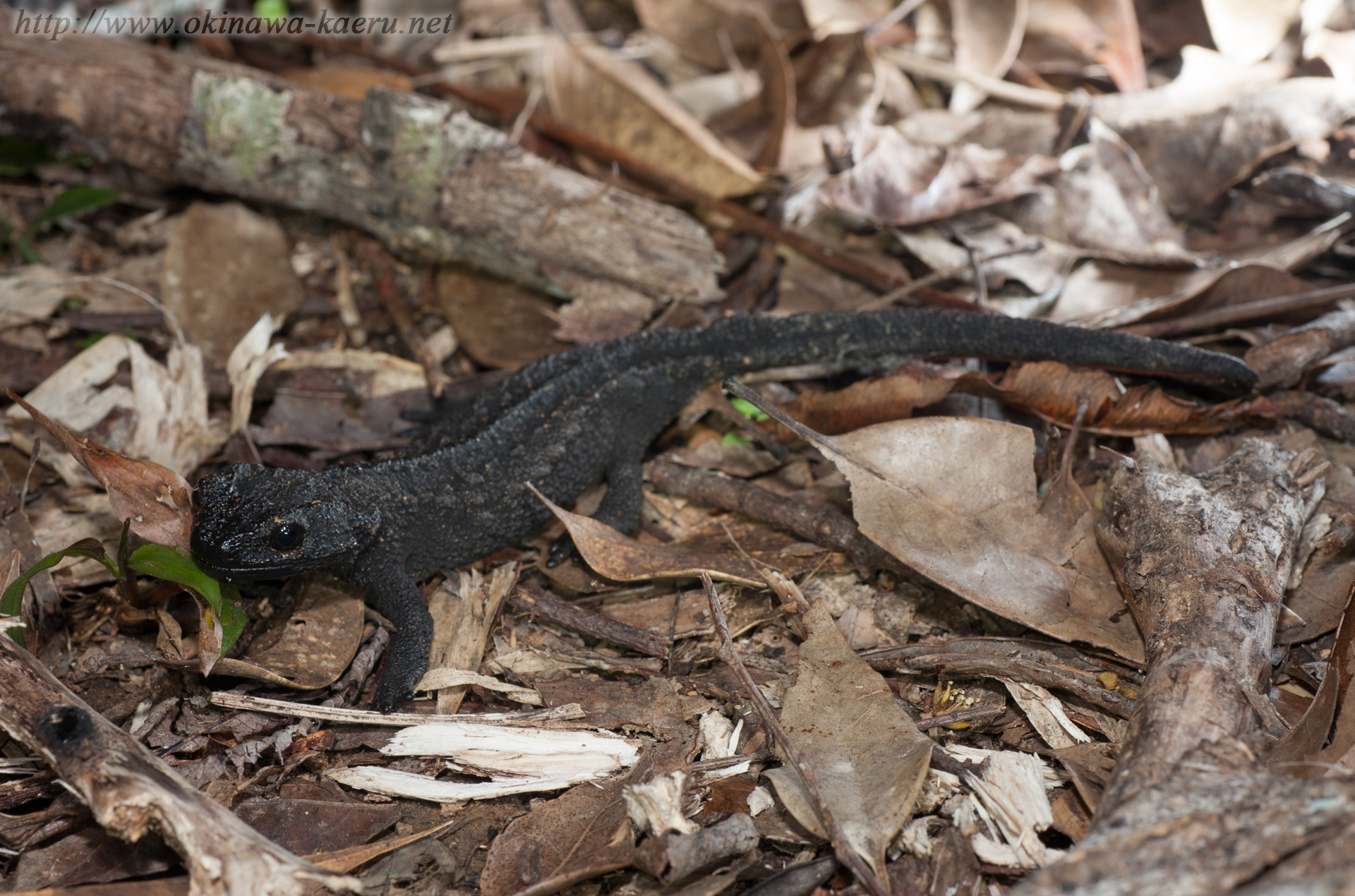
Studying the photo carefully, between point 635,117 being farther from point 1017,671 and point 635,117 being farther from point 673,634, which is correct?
point 1017,671

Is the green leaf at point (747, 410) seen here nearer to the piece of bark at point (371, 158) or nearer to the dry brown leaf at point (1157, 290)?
the piece of bark at point (371, 158)

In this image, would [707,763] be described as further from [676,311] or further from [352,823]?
[676,311]

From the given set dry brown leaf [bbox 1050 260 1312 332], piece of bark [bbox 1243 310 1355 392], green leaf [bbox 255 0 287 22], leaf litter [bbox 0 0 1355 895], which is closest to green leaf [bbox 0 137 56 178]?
leaf litter [bbox 0 0 1355 895]

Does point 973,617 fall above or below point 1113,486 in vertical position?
below

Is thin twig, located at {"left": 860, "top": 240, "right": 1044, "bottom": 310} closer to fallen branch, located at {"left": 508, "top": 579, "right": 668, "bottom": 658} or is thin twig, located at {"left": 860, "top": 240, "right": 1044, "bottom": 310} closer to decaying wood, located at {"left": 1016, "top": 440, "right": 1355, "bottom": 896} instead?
decaying wood, located at {"left": 1016, "top": 440, "right": 1355, "bottom": 896}

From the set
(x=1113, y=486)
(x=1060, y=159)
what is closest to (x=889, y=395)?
(x=1113, y=486)

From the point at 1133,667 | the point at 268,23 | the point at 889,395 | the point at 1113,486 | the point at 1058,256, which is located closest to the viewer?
the point at 1133,667
